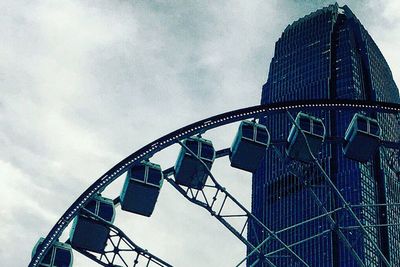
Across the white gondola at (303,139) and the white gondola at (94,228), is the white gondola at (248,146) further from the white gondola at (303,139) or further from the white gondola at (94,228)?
the white gondola at (94,228)

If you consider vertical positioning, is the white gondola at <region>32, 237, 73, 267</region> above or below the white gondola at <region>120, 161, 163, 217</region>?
→ below

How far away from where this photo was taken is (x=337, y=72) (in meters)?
145

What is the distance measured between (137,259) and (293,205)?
10910 centimetres

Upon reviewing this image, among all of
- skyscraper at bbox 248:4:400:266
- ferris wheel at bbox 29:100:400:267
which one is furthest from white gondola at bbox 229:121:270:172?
skyscraper at bbox 248:4:400:266

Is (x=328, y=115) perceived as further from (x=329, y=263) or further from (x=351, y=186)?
(x=329, y=263)

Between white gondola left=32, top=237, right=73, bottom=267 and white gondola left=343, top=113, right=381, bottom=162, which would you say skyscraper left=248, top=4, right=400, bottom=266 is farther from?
white gondola left=32, top=237, right=73, bottom=267

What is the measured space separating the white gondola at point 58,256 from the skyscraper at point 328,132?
9487cm

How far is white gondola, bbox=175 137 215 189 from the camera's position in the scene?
980 inches

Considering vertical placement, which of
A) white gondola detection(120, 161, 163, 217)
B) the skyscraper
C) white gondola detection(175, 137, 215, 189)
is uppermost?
the skyscraper

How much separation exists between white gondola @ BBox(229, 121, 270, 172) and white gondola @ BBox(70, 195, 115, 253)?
15.5ft

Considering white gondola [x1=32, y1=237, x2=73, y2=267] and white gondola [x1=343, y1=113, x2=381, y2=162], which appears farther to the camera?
white gondola [x1=343, y1=113, x2=381, y2=162]

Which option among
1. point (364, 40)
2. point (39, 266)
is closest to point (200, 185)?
point (39, 266)

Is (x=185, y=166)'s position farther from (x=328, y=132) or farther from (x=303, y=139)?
(x=328, y=132)

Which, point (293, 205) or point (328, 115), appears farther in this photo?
point (328, 115)
